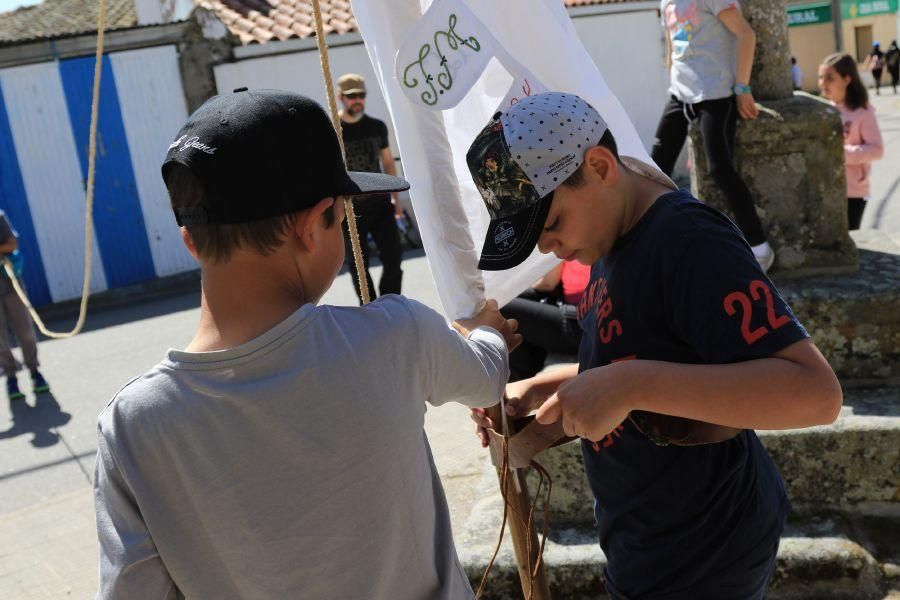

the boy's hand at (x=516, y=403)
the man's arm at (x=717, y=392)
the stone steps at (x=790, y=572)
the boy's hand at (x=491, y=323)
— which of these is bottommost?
the stone steps at (x=790, y=572)

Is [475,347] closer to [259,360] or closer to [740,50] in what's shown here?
[259,360]

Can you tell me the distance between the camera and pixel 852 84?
5.45 m

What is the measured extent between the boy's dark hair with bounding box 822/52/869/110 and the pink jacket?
0.32 ft

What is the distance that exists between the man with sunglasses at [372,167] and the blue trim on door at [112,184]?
6637 millimetres

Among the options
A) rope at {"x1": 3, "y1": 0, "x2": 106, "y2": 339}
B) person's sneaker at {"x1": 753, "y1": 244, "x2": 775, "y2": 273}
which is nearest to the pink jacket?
person's sneaker at {"x1": 753, "y1": 244, "x2": 775, "y2": 273}

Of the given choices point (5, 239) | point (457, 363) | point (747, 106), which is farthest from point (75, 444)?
point (457, 363)

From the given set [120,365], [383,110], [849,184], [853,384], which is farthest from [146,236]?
[853,384]

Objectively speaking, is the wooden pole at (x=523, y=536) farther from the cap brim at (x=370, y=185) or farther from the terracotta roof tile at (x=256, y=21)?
the terracotta roof tile at (x=256, y=21)

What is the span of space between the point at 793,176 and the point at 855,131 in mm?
1967

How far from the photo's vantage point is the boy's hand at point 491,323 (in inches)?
77.1

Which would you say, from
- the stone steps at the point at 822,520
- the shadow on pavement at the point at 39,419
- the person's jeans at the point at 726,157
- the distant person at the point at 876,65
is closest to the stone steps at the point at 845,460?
the stone steps at the point at 822,520

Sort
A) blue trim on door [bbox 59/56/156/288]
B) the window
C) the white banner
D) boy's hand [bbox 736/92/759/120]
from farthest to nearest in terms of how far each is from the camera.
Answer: the window → blue trim on door [bbox 59/56/156/288] → boy's hand [bbox 736/92/759/120] → the white banner

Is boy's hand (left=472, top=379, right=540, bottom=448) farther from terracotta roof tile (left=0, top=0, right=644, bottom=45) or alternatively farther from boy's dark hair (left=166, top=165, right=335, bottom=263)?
terracotta roof tile (left=0, top=0, right=644, bottom=45)

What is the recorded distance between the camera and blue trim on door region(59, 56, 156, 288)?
12.6 m
